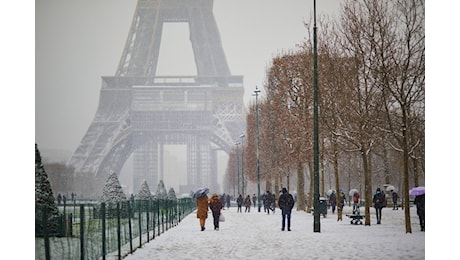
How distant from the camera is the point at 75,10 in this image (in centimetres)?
1450

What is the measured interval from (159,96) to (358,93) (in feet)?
Result: 32.2

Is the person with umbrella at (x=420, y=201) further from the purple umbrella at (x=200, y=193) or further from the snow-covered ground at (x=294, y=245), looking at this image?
the purple umbrella at (x=200, y=193)

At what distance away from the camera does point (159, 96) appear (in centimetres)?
2728

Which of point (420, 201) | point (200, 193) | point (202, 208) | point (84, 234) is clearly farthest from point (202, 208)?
point (84, 234)

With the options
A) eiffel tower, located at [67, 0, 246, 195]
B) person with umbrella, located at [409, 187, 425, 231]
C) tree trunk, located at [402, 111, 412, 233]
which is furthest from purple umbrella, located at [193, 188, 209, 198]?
person with umbrella, located at [409, 187, 425, 231]

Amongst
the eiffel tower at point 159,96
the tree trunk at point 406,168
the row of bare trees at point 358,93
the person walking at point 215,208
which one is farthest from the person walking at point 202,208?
the tree trunk at point 406,168

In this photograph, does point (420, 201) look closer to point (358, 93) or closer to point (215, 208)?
point (358, 93)

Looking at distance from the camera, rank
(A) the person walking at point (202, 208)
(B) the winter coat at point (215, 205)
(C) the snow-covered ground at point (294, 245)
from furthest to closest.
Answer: (B) the winter coat at point (215, 205), (A) the person walking at point (202, 208), (C) the snow-covered ground at point (294, 245)

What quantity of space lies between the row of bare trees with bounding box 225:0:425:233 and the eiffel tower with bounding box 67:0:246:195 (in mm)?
1889

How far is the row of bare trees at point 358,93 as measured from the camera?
15.4m

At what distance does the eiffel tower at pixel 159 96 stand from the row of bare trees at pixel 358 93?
1.89m

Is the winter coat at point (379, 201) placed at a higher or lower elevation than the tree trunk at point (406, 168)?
lower
